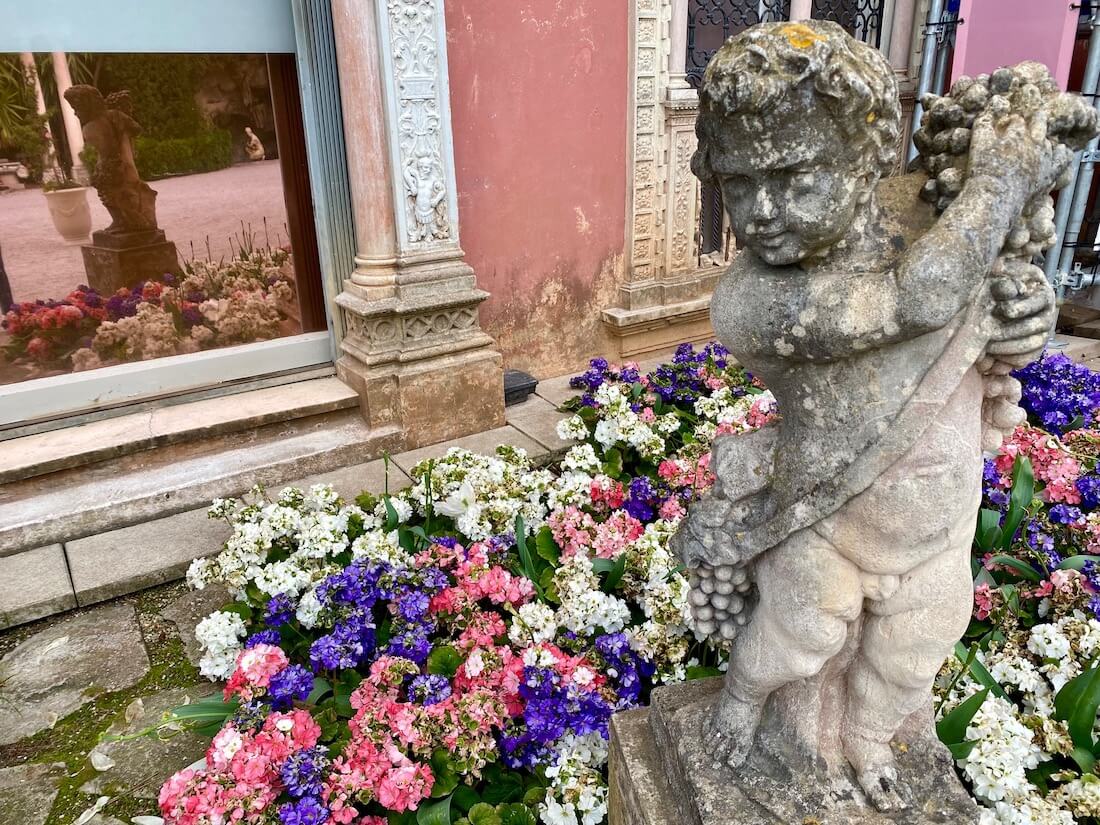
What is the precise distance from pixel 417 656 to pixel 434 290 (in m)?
2.11

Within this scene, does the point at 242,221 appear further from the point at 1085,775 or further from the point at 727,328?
the point at 1085,775

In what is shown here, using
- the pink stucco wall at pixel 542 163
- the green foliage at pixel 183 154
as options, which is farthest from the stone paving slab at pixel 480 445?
the green foliage at pixel 183 154

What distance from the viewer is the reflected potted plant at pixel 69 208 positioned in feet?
12.4

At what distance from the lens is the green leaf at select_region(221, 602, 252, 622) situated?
2.74 m

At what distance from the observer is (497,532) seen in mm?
2994

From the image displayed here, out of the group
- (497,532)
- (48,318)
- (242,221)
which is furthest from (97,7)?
(497,532)

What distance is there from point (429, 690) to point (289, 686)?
0.41m

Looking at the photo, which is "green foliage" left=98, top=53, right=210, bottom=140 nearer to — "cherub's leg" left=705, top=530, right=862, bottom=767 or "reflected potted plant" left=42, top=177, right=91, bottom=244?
"reflected potted plant" left=42, top=177, right=91, bottom=244

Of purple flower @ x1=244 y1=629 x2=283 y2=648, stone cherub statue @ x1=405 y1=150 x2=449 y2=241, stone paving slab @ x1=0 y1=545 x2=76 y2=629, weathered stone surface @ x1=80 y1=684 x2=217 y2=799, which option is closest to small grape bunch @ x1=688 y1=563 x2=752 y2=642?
purple flower @ x1=244 y1=629 x2=283 y2=648

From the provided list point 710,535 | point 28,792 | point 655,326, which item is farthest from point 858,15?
point 28,792

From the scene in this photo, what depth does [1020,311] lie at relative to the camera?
1230 mm

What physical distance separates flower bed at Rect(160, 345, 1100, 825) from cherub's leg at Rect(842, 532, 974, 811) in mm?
471

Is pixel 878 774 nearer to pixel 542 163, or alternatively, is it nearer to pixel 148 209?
pixel 542 163

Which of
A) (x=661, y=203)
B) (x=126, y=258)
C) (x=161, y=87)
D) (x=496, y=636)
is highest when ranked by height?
(x=161, y=87)
